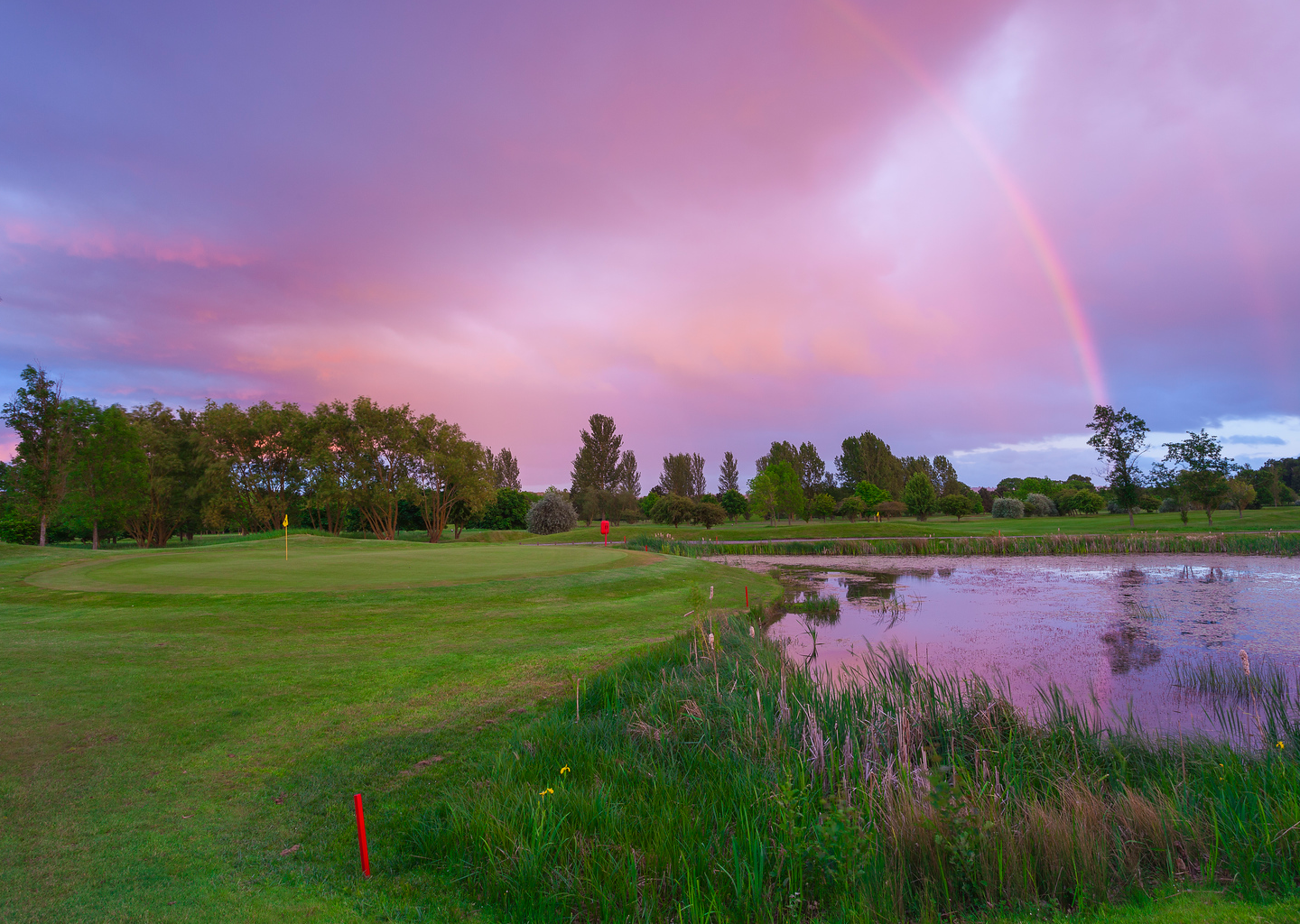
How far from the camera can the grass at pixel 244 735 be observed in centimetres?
432

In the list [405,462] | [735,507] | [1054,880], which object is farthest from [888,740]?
[735,507]

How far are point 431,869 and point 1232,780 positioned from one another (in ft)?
22.5

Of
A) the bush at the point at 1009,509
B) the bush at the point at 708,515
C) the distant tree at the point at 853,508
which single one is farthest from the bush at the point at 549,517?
the bush at the point at 1009,509

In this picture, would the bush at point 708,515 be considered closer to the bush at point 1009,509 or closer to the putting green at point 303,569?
the bush at point 1009,509

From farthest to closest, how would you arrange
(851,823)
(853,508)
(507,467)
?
(507,467)
(853,508)
(851,823)

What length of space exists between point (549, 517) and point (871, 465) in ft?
164

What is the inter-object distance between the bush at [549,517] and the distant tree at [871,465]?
46.1 meters

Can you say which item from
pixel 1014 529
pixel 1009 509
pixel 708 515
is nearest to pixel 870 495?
pixel 1009 509

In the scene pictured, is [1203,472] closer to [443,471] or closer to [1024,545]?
[1024,545]

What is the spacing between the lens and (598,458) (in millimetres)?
94812

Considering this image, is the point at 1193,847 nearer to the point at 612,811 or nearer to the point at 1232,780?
the point at 1232,780

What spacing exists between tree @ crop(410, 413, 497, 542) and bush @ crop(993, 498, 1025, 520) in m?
59.3

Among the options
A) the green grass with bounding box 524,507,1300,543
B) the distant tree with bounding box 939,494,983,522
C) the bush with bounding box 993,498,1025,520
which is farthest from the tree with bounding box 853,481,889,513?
the green grass with bounding box 524,507,1300,543

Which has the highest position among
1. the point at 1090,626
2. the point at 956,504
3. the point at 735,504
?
the point at 735,504
